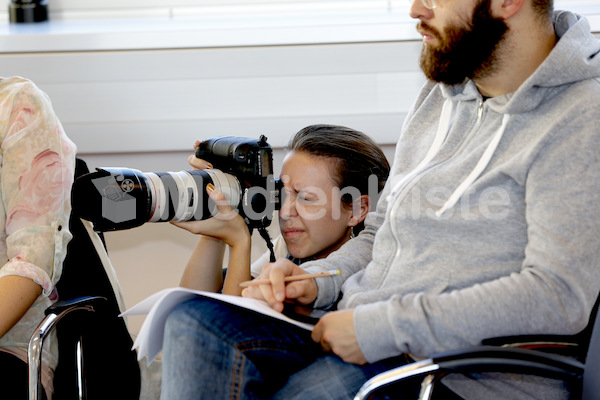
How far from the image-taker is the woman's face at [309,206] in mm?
1557

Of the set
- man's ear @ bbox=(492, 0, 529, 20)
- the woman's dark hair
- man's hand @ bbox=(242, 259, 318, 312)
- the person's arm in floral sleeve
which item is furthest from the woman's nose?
man's ear @ bbox=(492, 0, 529, 20)

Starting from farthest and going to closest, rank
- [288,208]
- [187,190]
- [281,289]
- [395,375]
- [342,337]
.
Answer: [288,208], [187,190], [281,289], [342,337], [395,375]

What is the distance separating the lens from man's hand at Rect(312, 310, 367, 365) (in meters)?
1.14

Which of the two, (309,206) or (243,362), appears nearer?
(243,362)

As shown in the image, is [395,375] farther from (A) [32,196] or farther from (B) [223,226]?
(A) [32,196]

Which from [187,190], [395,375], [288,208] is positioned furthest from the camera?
[288,208]

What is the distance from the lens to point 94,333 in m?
1.47

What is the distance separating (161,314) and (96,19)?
131 cm

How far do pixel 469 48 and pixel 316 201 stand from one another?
1.60ft

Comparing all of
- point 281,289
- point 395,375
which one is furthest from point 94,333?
point 395,375

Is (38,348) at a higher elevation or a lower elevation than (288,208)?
lower

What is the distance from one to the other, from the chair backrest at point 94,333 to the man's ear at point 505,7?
89 centimetres

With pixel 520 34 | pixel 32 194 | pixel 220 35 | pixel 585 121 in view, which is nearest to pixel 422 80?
pixel 220 35

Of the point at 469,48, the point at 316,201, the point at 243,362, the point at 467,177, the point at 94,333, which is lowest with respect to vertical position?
the point at 94,333
